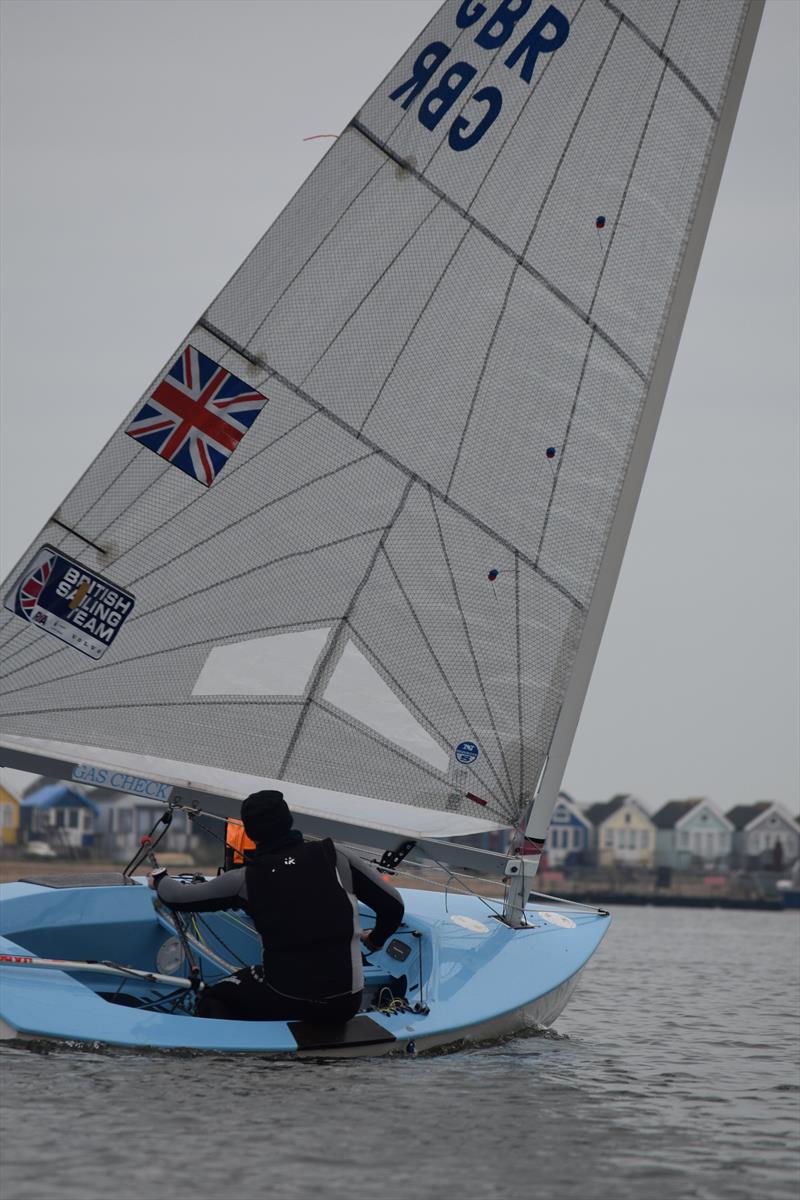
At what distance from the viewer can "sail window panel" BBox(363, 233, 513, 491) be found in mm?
7824

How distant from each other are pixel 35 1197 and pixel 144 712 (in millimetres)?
3427

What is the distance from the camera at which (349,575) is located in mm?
7840

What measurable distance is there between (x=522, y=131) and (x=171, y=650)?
325 centimetres

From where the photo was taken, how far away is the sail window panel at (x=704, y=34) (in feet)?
26.2

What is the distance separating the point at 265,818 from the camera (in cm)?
643

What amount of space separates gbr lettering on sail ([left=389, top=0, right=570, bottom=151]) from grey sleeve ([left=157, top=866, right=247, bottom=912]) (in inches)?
154

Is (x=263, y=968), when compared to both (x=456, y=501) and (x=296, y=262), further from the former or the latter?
(x=296, y=262)

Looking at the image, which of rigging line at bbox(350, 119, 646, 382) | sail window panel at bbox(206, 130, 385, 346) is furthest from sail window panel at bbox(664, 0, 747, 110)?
sail window panel at bbox(206, 130, 385, 346)

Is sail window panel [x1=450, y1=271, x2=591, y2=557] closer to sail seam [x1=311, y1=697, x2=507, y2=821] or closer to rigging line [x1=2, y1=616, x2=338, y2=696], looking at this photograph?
rigging line [x1=2, y1=616, x2=338, y2=696]

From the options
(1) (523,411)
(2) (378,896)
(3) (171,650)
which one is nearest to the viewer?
(2) (378,896)

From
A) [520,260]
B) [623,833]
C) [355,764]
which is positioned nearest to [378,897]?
[355,764]

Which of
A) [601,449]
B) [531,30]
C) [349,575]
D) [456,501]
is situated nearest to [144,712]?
[349,575]

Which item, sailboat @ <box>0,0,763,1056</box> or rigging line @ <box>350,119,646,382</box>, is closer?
sailboat @ <box>0,0,763,1056</box>

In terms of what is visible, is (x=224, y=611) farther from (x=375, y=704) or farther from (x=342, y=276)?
(x=342, y=276)
